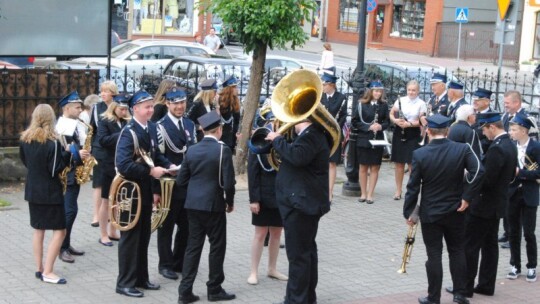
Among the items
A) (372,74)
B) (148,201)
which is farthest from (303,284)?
(372,74)

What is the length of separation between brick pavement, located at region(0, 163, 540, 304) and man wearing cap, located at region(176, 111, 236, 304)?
39 centimetres

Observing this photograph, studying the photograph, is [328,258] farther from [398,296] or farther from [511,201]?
[511,201]

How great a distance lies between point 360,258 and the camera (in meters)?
10.8

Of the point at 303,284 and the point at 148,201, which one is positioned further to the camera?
the point at 148,201

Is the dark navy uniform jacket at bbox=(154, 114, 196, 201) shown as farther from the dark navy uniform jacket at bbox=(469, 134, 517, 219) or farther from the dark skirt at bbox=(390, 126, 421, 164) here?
the dark skirt at bbox=(390, 126, 421, 164)

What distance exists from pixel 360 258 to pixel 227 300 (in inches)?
90.9

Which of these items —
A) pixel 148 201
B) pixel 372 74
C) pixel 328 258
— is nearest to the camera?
pixel 148 201

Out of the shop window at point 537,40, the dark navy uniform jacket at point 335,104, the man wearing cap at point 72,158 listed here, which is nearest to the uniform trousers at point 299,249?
the man wearing cap at point 72,158

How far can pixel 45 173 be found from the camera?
9086 millimetres

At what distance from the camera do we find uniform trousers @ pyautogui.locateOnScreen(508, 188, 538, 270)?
33.3ft

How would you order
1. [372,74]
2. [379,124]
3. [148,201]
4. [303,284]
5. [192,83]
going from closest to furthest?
[303,284] → [148,201] → [379,124] → [192,83] → [372,74]

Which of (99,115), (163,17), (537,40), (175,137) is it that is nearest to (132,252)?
(175,137)

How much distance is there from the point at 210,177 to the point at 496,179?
2910mm

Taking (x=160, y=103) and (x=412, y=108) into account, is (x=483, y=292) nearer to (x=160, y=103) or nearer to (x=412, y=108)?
(x=160, y=103)
